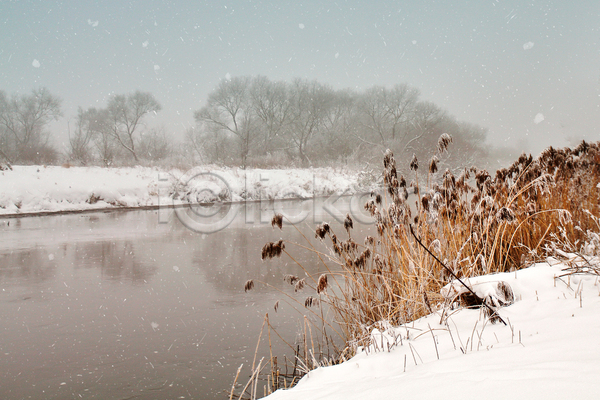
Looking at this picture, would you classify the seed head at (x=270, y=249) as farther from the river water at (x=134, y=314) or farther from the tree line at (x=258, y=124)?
the tree line at (x=258, y=124)

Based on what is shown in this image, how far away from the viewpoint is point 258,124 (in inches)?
1609

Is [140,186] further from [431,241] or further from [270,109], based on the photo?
[270,109]

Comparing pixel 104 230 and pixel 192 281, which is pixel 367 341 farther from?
pixel 104 230

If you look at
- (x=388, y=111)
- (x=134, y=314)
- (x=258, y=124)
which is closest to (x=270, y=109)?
(x=258, y=124)

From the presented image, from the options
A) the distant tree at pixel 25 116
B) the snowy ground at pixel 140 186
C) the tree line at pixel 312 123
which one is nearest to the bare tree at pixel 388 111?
the tree line at pixel 312 123

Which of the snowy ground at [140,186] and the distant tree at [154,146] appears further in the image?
the distant tree at [154,146]

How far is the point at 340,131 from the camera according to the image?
1690 inches

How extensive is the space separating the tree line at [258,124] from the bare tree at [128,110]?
0.10 metres

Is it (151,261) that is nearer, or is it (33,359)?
(33,359)

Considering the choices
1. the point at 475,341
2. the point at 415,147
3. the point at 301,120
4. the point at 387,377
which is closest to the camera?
the point at 387,377

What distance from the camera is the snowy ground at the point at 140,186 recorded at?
44.7ft

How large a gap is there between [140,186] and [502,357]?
56.4 ft

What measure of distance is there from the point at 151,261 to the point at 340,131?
38.1 meters

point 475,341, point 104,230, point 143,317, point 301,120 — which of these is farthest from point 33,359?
point 301,120
